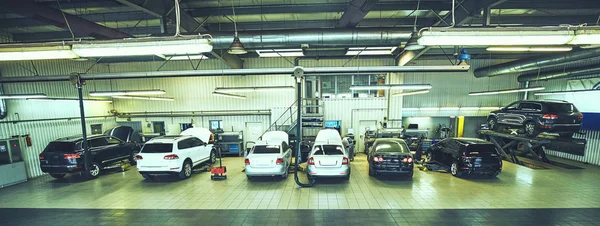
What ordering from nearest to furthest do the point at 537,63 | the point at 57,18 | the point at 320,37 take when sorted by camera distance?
the point at 57,18 < the point at 320,37 < the point at 537,63

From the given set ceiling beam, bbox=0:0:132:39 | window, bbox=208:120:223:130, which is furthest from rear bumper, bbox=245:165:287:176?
window, bbox=208:120:223:130

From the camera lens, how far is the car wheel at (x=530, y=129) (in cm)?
765

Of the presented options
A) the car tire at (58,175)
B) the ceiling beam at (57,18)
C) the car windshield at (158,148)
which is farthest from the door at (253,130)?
the car tire at (58,175)

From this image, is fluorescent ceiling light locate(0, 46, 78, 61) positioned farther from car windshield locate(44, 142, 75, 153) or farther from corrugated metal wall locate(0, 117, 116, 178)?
corrugated metal wall locate(0, 117, 116, 178)

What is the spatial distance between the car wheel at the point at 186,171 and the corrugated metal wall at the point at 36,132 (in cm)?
603

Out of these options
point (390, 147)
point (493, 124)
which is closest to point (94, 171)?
point (390, 147)

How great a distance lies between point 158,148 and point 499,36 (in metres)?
8.80

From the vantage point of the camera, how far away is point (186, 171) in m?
7.27

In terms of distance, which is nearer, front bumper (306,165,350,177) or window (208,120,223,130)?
front bumper (306,165,350,177)

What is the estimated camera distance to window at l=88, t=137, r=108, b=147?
7555 millimetres

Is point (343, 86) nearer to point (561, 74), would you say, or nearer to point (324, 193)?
point (324, 193)

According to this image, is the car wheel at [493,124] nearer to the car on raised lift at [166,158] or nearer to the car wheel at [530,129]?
the car wheel at [530,129]

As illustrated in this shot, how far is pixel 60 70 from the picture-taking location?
10.1m

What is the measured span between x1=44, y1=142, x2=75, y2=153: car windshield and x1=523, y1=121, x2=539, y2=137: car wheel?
1642 centimetres
